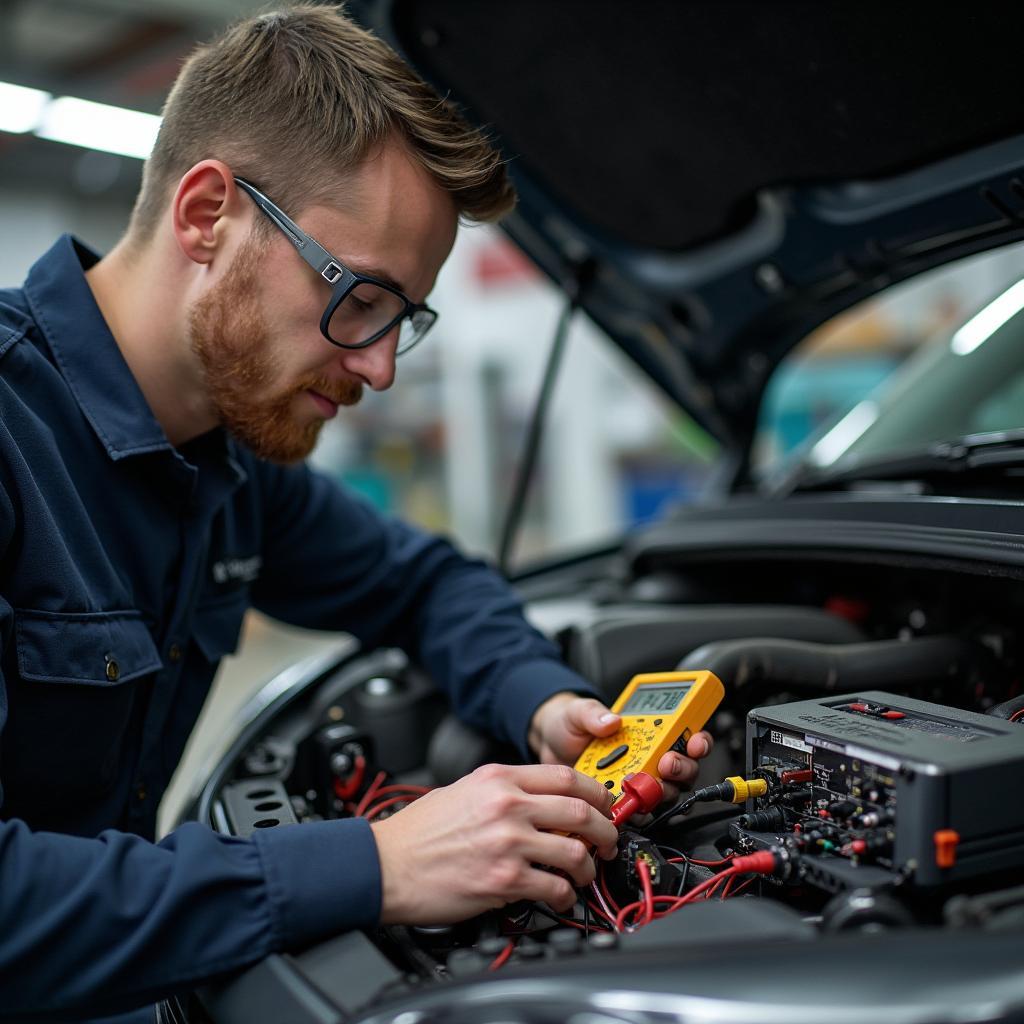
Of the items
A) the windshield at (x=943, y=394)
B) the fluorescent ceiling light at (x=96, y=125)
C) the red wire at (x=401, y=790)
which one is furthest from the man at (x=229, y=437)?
the fluorescent ceiling light at (x=96, y=125)

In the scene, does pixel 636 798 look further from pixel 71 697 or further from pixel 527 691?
pixel 71 697

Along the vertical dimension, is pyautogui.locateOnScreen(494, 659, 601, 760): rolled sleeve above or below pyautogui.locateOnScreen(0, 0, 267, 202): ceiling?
below

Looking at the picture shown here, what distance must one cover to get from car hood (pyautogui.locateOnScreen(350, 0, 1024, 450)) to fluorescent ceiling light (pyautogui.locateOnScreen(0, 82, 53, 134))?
3.52 metres

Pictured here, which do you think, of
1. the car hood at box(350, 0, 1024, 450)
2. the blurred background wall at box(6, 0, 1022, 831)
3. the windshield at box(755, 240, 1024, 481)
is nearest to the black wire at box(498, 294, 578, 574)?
the car hood at box(350, 0, 1024, 450)

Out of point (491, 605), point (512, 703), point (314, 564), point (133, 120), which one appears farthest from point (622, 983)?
point (133, 120)

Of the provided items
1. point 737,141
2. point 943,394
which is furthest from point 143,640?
point 943,394

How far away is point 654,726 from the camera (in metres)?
1.10

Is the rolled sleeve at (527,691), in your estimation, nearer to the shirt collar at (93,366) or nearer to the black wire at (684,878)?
the black wire at (684,878)

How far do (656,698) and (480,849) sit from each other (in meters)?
0.38

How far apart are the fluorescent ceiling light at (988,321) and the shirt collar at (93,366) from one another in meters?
1.46

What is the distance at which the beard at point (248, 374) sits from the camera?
1.20 m

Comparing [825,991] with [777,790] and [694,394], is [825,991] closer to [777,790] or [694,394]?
[777,790]

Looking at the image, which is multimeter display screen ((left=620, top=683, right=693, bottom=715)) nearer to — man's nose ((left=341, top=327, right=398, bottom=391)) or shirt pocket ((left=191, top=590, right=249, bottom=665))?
man's nose ((left=341, top=327, right=398, bottom=391))

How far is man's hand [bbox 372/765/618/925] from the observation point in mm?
847
